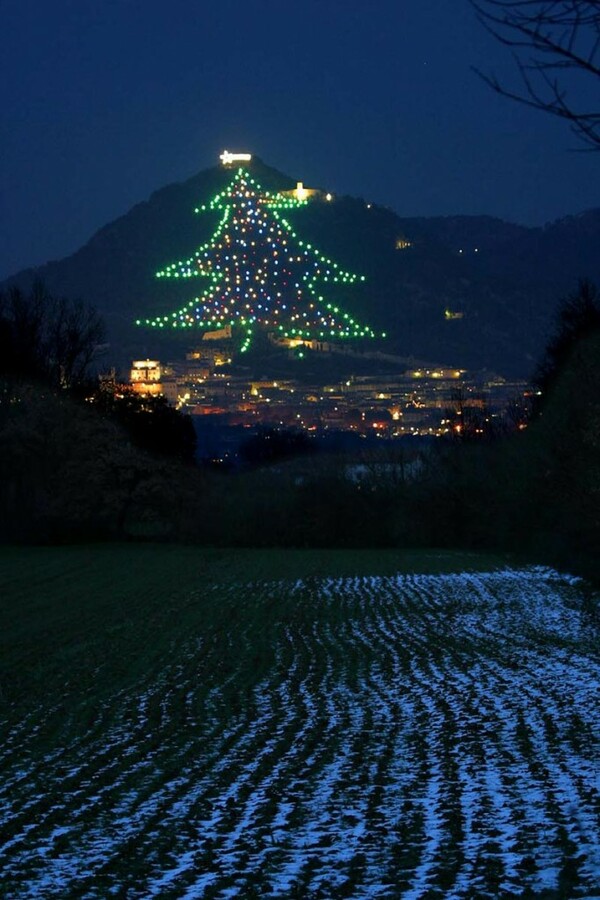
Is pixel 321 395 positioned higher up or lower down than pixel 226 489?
higher up

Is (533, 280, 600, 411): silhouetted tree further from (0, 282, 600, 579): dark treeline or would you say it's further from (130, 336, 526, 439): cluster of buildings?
(130, 336, 526, 439): cluster of buildings

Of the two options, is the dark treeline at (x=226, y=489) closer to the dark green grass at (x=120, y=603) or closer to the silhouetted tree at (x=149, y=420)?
the silhouetted tree at (x=149, y=420)

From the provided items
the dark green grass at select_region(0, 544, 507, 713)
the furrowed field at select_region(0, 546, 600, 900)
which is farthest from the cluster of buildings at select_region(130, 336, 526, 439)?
the furrowed field at select_region(0, 546, 600, 900)

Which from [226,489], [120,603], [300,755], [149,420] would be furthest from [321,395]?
[300,755]

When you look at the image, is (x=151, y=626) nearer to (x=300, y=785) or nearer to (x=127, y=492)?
(x=300, y=785)

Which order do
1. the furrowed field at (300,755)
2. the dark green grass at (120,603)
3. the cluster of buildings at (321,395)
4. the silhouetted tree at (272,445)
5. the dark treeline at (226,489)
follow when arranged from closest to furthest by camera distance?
the furrowed field at (300,755) < the dark green grass at (120,603) < the dark treeline at (226,489) < the silhouetted tree at (272,445) < the cluster of buildings at (321,395)

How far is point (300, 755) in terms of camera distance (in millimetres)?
12289

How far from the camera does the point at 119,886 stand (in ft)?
26.1

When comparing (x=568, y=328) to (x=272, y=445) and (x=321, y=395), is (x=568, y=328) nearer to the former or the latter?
(x=272, y=445)

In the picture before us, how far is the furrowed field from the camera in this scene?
820cm

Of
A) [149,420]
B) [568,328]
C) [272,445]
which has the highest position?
→ [568,328]

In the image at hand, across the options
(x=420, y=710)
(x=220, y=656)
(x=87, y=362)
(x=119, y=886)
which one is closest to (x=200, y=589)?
(x=220, y=656)

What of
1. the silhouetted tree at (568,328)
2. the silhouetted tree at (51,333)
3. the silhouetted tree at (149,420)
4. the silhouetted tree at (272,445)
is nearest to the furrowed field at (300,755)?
the silhouetted tree at (568,328)

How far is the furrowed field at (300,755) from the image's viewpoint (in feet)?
26.9
